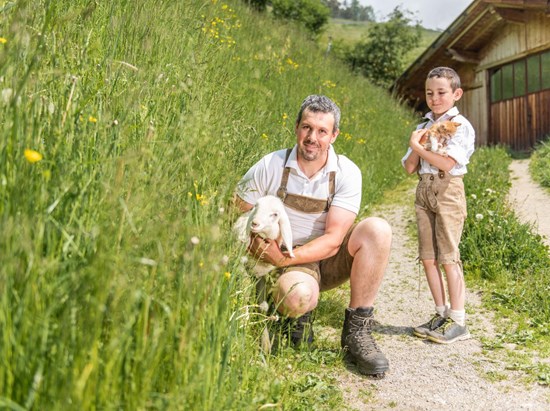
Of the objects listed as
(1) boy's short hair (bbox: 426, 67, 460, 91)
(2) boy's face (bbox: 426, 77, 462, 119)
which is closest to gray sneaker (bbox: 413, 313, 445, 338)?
(2) boy's face (bbox: 426, 77, 462, 119)

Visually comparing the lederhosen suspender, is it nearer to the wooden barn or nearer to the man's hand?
the man's hand

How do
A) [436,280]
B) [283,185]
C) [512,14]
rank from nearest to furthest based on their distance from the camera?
1. [283,185]
2. [436,280]
3. [512,14]

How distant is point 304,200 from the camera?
381 centimetres

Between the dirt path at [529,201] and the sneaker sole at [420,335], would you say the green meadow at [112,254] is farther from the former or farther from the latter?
the dirt path at [529,201]

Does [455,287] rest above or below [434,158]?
below

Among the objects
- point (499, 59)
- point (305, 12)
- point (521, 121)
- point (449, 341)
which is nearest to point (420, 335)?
point (449, 341)

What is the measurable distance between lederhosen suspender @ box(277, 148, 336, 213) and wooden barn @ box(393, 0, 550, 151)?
394 inches

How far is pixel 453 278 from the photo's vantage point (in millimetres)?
4316

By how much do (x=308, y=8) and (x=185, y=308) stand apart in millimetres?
28600

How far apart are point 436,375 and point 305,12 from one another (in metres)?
26.6

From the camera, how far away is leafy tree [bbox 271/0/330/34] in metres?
26.3

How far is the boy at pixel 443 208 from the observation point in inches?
169

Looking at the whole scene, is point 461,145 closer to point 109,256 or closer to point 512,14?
point 109,256

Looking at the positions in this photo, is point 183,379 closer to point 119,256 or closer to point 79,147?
point 119,256
